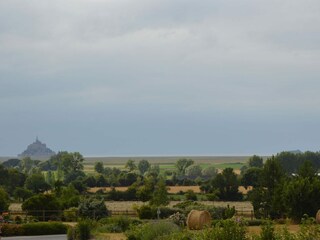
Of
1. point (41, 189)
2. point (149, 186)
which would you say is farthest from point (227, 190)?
point (41, 189)

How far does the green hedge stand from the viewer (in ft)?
121

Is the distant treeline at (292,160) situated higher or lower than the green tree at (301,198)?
higher

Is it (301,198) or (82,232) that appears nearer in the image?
(82,232)

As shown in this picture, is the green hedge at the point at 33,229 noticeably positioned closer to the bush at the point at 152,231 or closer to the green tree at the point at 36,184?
the bush at the point at 152,231

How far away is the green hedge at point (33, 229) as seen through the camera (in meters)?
36.8

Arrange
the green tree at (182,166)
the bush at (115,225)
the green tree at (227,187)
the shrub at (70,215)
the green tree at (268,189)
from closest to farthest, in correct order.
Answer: the bush at (115,225) < the green tree at (268,189) < the shrub at (70,215) < the green tree at (227,187) < the green tree at (182,166)

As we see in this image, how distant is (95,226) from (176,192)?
62441 millimetres

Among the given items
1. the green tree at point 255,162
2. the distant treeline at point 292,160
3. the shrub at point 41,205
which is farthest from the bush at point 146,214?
the green tree at point 255,162

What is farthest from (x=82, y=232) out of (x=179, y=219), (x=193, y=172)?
(x=193, y=172)

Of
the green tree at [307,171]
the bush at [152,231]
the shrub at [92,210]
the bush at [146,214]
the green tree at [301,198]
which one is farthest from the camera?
the bush at [146,214]

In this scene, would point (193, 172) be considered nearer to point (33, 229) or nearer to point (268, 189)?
point (268, 189)

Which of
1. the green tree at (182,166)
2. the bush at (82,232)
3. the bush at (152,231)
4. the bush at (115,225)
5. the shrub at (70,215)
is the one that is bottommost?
the shrub at (70,215)

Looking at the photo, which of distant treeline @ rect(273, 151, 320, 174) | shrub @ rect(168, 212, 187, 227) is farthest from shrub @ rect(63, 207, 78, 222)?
distant treeline @ rect(273, 151, 320, 174)

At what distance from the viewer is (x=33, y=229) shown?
125 feet
